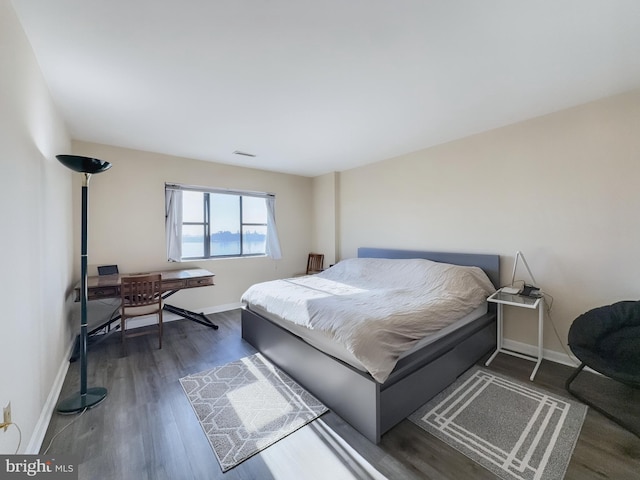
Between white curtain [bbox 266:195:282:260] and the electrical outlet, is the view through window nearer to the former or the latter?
white curtain [bbox 266:195:282:260]

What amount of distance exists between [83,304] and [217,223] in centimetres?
250

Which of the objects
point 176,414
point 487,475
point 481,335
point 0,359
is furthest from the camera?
point 481,335

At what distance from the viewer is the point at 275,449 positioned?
160cm

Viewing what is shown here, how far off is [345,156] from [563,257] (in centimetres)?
286

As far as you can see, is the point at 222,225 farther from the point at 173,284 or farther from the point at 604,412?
the point at 604,412

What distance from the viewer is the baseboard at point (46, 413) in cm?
154

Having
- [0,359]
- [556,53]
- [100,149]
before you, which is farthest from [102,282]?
[556,53]

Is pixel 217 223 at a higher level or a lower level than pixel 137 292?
higher

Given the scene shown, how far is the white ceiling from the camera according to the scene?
56.1 inches

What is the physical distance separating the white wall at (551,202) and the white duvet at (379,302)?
0.54 metres

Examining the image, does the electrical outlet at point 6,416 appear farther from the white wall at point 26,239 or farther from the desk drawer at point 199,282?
the desk drawer at point 199,282

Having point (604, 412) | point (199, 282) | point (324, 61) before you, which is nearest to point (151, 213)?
point (199, 282)

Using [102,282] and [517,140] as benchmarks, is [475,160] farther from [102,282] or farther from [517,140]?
[102,282]

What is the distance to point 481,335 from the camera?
2.67 m
